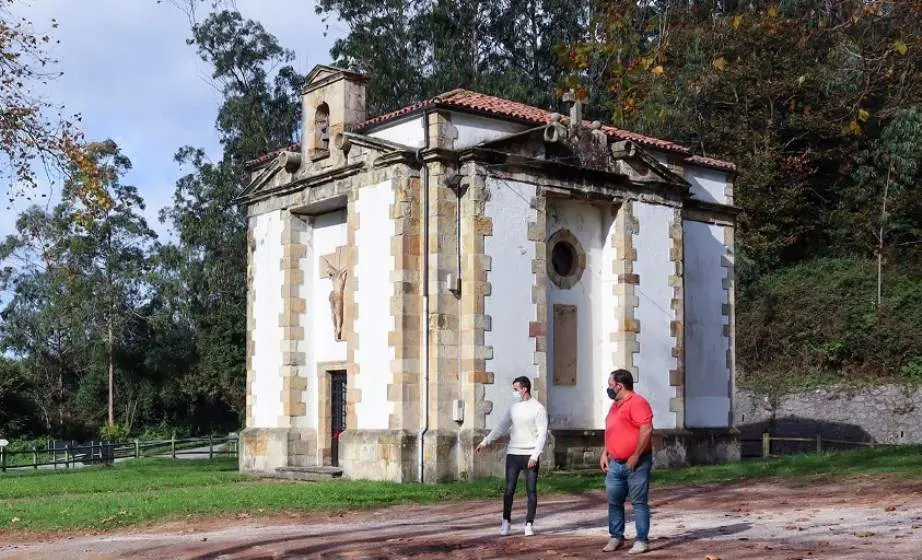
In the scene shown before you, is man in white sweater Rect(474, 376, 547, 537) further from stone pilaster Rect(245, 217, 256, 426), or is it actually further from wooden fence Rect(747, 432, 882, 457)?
wooden fence Rect(747, 432, 882, 457)

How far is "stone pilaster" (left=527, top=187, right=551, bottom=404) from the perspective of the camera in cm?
2214

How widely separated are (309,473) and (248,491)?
330 centimetres

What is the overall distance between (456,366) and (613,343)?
3.85 meters

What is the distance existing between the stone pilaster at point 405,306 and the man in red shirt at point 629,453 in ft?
33.4

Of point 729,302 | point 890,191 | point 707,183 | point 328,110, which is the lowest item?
point 729,302

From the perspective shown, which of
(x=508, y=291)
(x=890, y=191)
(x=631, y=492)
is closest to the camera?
(x=631, y=492)

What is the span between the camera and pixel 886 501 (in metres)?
15.2

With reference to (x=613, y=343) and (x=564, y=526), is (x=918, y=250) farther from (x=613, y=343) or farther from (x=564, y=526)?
(x=564, y=526)

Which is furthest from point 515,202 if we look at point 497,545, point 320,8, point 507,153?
point 320,8

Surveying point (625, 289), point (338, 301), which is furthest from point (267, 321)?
point (625, 289)

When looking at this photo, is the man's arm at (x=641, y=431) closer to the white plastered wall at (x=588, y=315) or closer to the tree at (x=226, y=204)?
the white plastered wall at (x=588, y=315)

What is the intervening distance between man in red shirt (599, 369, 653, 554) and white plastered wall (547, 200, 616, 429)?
11550 mm

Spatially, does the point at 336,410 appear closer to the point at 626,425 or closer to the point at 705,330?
the point at 705,330

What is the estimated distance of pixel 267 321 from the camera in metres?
25.7
